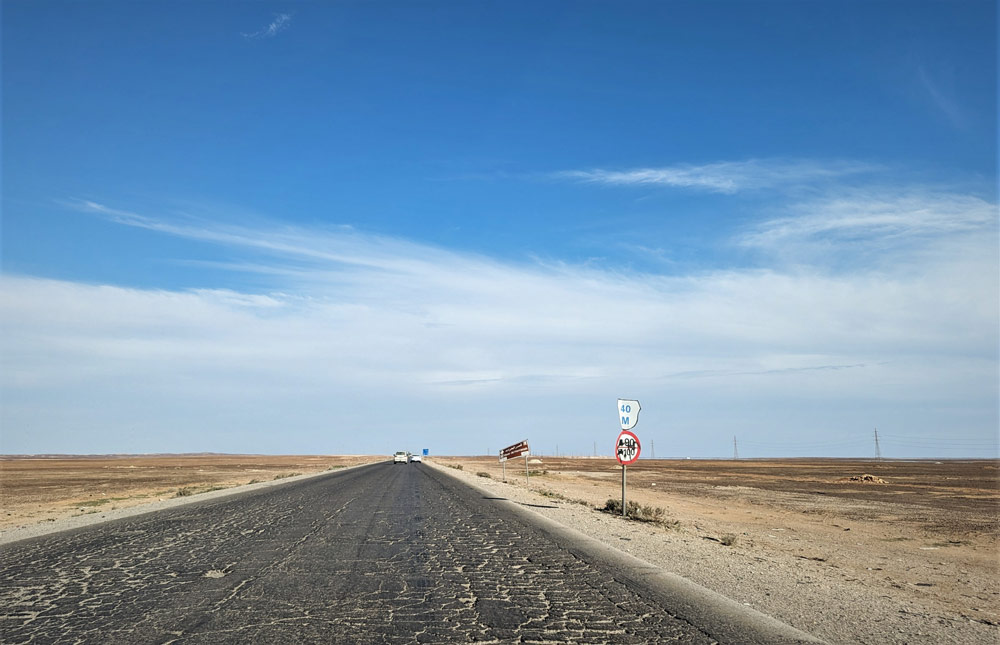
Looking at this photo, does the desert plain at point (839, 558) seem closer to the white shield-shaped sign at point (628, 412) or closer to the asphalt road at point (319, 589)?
the asphalt road at point (319, 589)

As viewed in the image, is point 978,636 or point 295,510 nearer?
point 978,636

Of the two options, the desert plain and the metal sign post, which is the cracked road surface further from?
the metal sign post

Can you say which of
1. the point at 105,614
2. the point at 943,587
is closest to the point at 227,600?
the point at 105,614

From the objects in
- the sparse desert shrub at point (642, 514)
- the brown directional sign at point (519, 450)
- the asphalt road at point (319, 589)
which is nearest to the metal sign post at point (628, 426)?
the sparse desert shrub at point (642, 514)

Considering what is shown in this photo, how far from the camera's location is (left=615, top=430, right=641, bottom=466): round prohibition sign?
667 inches

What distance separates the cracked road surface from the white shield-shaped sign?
15.5ft

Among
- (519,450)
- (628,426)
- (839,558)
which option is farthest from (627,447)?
(519,450)

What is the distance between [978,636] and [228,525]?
13745mm

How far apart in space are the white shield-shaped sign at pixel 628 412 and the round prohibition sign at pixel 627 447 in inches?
11.1

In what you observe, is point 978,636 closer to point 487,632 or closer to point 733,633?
point 733,633

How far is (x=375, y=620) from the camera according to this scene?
622 cm

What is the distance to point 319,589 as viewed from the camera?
7.64m

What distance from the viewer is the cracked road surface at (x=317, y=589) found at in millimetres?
5855

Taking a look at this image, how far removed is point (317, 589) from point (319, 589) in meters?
0.02
